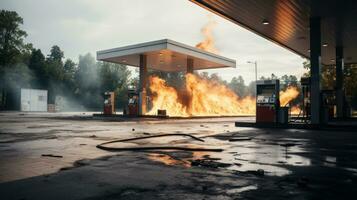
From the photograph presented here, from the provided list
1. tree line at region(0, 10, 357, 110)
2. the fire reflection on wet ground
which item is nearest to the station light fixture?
the fire reflection on wet ground

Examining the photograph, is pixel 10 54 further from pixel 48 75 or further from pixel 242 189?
pixel 242 189

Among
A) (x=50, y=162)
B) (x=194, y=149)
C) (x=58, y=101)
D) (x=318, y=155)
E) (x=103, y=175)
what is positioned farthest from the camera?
(x=58, y=101)

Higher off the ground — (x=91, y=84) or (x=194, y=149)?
(x=91, y=84)

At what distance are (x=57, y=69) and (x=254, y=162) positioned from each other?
79.6 meters

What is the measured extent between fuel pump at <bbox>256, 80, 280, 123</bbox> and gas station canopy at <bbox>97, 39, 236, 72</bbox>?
12.9 metres

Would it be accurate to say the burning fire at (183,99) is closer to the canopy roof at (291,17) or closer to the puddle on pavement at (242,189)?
the canopy roof at (291,17)

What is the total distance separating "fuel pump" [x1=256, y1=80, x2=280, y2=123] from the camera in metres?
19.1

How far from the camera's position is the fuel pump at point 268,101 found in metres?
19.1

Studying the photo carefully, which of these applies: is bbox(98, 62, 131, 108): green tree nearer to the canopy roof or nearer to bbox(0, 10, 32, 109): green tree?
bbox(0, 10, 32, 109): green tree

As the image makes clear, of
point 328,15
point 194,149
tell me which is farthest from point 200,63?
point 194,149

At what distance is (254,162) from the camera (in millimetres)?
6766

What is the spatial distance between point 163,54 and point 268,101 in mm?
17348

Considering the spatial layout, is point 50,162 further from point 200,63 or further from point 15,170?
point 200,63

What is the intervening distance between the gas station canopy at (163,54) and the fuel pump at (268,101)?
12.9m
